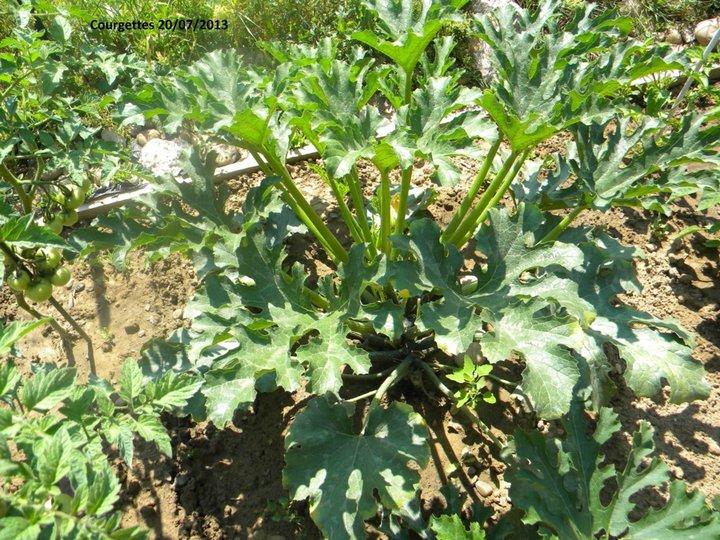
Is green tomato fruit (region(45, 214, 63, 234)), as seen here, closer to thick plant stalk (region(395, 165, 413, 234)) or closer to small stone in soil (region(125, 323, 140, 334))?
small stone in soil (region(125, 323, 140, 334))

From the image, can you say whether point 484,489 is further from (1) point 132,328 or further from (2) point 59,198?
(2) point 59,198

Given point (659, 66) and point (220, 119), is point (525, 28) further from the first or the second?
point (220, 119)

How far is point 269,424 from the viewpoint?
9.27 feet

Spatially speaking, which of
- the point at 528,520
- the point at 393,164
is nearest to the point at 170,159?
the point at 393,164

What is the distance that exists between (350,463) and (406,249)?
0.84 meters

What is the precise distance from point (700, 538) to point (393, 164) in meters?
1.68

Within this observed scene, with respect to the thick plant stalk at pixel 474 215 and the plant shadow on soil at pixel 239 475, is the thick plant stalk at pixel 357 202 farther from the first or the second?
the plant shadow on soil at pixel 239 475

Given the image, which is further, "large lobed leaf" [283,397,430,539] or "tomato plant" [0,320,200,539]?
"large lobed leaf" [283,397,430,539]

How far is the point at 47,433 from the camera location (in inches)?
56.5

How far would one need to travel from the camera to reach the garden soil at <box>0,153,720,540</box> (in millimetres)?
2592

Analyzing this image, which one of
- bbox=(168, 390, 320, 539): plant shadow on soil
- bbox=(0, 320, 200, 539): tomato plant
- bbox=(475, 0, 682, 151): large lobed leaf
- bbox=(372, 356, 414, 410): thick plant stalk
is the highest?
bbox=(475, 0, 682, 151): large lobed leaf

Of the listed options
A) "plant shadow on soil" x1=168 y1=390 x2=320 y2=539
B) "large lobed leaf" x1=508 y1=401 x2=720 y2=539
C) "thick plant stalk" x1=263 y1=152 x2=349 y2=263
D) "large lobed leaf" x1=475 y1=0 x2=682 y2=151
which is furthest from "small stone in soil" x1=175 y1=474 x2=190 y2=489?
Answer: "large lobed leaf" x1=475 y1=0 x2=682 y2=151

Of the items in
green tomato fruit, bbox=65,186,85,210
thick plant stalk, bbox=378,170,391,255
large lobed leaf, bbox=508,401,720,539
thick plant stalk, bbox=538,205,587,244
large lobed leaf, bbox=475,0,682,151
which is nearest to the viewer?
large lobed leaf, bbox=508,401,720,539

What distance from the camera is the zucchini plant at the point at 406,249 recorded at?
2.06 m
